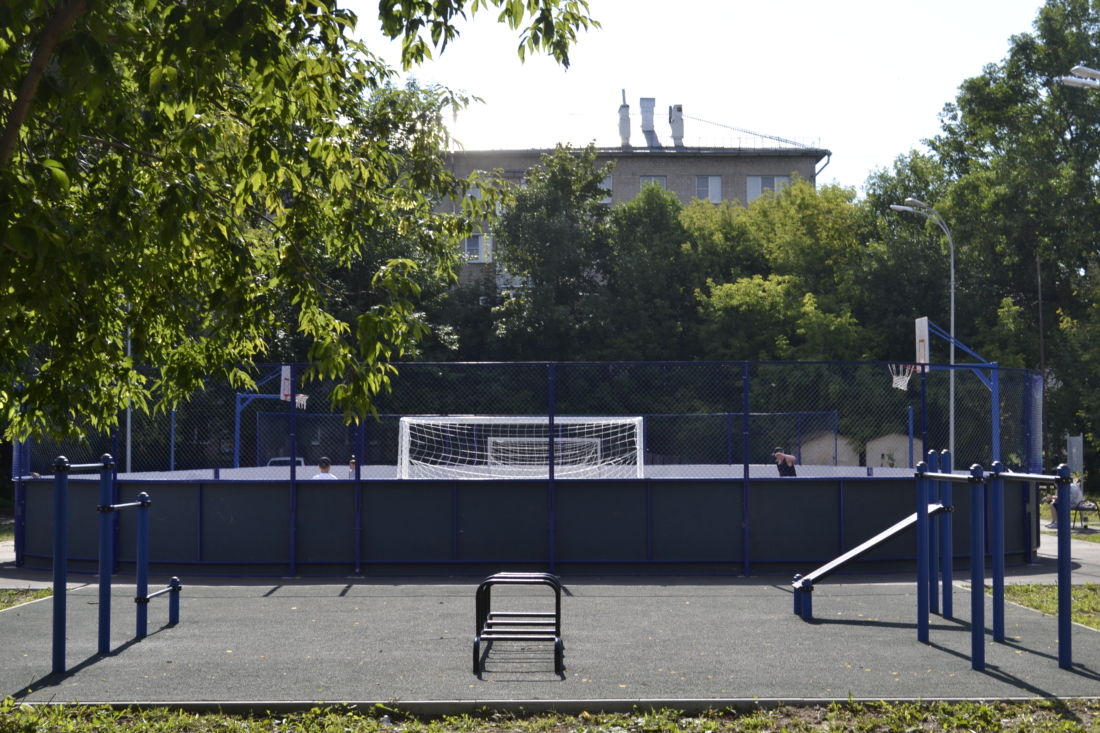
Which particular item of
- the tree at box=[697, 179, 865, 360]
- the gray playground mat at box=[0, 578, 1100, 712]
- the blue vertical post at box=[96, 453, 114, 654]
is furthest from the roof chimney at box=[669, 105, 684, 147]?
the blue vertical post at box=[96, 453, 114, 654]

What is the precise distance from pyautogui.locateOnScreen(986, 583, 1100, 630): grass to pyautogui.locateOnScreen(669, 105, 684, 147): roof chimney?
48.0 metres

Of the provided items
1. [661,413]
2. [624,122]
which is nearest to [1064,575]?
[661,413]

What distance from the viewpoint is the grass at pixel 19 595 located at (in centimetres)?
1174

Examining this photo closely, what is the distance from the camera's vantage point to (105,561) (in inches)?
330

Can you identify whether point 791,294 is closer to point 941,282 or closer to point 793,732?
point 941,282

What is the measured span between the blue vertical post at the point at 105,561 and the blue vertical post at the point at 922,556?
7081mm

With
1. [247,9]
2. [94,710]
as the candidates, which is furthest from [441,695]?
[247,9]

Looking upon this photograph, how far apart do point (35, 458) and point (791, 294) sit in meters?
34.1

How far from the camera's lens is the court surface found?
710 centimetres

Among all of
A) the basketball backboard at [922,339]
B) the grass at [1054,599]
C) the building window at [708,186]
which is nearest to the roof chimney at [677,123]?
the building window at [708,186]

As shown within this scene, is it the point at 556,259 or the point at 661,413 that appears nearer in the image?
the point at 661,413

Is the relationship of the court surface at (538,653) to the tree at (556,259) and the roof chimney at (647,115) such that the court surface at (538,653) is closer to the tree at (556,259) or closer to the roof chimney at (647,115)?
the tree at (556,259)

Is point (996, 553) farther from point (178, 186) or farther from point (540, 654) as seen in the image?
point (178, 186)

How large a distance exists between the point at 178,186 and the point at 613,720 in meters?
4.22
